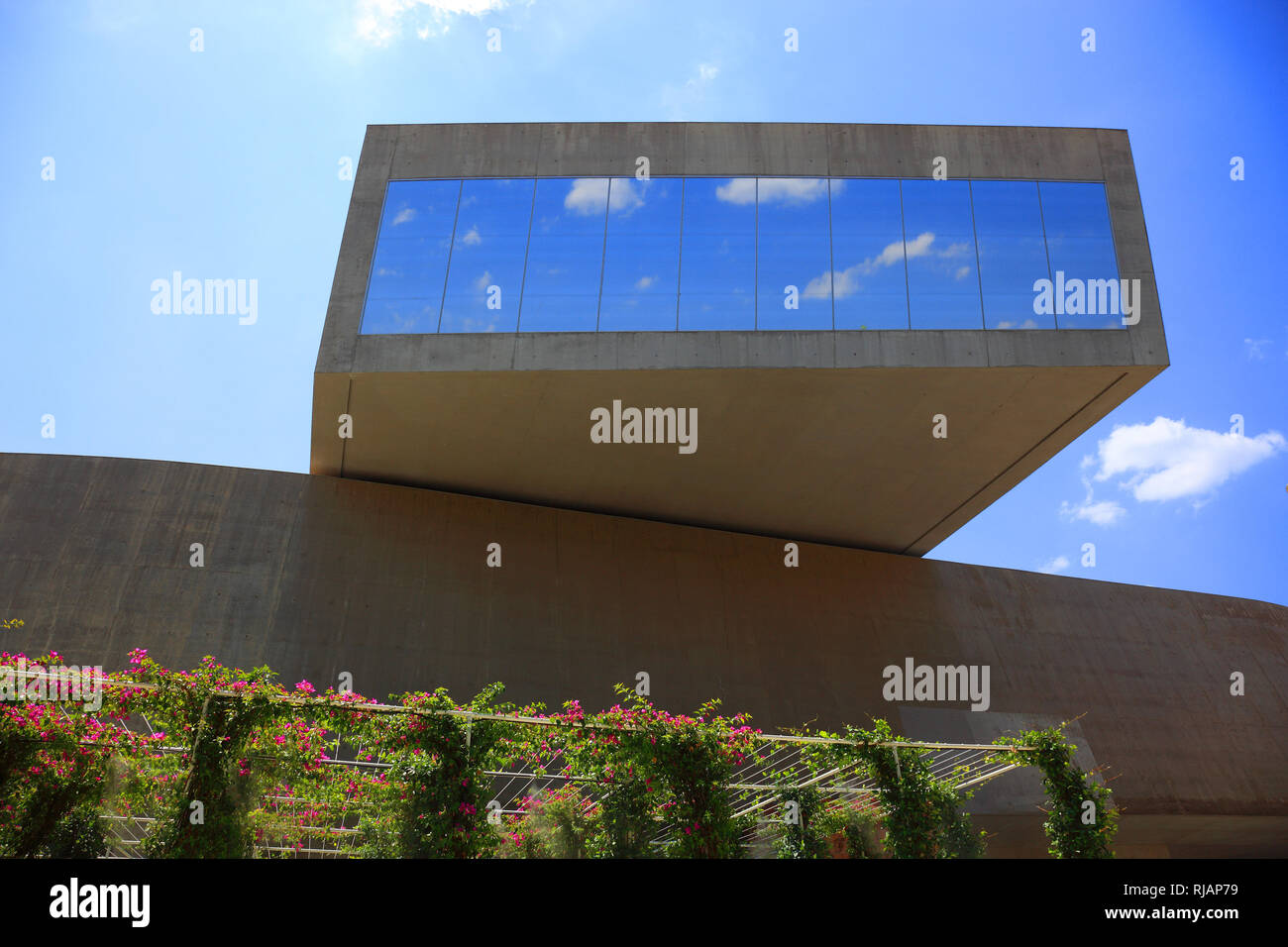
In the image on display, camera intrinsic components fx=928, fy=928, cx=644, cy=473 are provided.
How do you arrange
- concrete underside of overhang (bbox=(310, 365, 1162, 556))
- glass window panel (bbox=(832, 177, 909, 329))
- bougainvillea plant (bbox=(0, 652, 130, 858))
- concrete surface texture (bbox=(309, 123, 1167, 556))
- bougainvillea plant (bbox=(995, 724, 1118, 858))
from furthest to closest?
glass window panel (bbox=(832, 177, 909, 329)) → concrete underside of overhang (bbox=(310, 365, 1162, 556)) → concrete surface texture (bbox=(309, 123, 1167, 556)) → bougainvillea plant (bbox=(995, 724, 1118, 858)) → bougainvillea plant (bbox=(0, 652, 130, 858))

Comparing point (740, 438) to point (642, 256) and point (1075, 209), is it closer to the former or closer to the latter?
point (642, 256)

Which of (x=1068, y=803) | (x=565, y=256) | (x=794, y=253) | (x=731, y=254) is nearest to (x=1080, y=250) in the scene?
(x=794, y=253)

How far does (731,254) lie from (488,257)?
3.90m

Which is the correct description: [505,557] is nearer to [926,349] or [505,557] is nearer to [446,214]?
[446,214]

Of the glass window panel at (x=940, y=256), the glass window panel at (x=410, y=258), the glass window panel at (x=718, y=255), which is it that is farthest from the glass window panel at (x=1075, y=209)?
the glass window panel at (x=410, y=258)

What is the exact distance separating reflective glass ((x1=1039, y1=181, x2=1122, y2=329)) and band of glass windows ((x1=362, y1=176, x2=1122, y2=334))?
3cm

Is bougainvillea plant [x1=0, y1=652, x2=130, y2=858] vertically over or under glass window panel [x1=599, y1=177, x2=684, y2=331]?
under

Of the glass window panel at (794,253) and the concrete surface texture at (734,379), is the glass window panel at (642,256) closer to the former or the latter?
the concrete surface texture at (734,379)

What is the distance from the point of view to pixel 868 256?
14.7 meters

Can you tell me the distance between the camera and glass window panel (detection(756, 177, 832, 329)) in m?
14.2

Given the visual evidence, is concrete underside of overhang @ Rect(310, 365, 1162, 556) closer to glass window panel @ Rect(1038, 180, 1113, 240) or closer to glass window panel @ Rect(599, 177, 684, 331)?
glass window panel @ Rect(599, 177, 684, 331)

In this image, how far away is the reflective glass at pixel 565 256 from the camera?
14.4 m

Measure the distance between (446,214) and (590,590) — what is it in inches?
286

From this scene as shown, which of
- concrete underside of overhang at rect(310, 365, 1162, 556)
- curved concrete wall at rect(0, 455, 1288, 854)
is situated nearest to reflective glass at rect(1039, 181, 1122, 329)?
concrete underside of overhang at rect(310, 365, 1162, 556)
